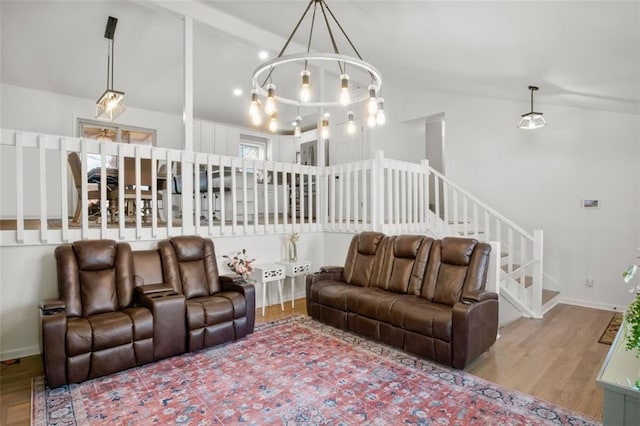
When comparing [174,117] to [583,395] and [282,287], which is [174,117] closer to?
[282,287]

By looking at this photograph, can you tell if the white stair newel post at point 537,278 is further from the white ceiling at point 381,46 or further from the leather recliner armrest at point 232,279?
the leather recliner armrest at point 232,279

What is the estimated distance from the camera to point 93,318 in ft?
9.49

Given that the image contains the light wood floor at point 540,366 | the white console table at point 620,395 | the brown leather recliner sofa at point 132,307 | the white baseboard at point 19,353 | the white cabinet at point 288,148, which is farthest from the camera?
the white cabinet at point 288,148

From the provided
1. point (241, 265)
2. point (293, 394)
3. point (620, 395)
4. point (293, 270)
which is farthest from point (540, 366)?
point (241, 265)

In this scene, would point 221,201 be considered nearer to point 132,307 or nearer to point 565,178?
point 132,307

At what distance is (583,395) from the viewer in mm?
2488

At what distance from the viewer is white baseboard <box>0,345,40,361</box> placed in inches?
122

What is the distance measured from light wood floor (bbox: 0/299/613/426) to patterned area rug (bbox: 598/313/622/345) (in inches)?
2.2

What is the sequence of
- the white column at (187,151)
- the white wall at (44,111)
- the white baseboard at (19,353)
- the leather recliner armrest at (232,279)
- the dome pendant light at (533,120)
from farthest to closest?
the white wall at (44,111)
the dome pendant light at (533,120)
the white column at (187,151)
the leather recliner armrest at (232,279)
the white baseboard at (19,353)

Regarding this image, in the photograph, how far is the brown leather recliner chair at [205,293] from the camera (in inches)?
130

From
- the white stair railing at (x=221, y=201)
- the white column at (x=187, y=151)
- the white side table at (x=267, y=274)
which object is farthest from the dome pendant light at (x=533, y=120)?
the white column at (x=187, y=151)

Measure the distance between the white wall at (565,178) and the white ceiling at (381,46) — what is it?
429mm

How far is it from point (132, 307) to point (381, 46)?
14.0ft

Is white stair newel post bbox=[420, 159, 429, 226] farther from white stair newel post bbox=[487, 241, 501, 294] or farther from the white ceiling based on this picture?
white stair newel post bbox=[487, 241, 501, 294]
